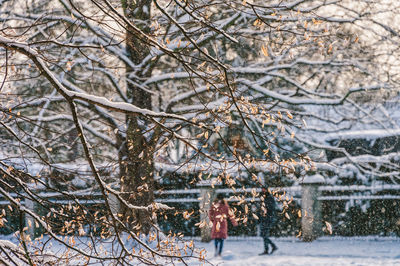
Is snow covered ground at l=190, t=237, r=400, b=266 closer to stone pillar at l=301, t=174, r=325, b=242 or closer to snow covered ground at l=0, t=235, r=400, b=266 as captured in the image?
snow covered ground at l=0, t=235, r=400, b=266

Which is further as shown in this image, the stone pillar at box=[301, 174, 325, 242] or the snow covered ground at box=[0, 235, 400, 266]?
the stone pillar at box=[301, 174, 325, 242]

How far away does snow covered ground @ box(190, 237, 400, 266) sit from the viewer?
975 cm

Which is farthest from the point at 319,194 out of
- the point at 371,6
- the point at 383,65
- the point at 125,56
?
the point at 125,56

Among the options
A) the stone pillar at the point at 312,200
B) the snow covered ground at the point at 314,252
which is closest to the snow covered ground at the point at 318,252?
the snow covered ground at the point at 314,252

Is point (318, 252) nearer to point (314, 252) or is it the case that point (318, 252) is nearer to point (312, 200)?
point (314, 252)

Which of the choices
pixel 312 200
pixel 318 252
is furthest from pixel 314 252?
pixel 312 200

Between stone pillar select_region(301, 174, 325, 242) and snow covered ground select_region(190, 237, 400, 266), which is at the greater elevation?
stone pillar select_region(301, 174, 325, 242)

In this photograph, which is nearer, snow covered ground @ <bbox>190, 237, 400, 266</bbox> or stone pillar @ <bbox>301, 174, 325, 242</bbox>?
snow covered ground @ <bbox>190, 237, 400, 266</bbox>

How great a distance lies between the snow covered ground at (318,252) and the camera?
9750 mm

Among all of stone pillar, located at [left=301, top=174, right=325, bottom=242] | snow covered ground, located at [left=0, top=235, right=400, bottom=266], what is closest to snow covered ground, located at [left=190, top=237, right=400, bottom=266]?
snow covered ground, located at [left=0, top=235, right=400, bottom=266]

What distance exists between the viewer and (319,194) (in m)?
13.2

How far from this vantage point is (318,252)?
1110cm

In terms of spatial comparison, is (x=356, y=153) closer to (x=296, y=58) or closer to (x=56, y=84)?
(x=296, y=58)

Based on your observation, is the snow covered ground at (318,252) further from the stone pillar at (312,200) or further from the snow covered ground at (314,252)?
the stone pillar at (312,200)
